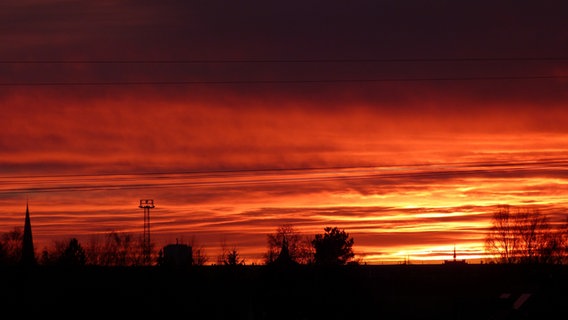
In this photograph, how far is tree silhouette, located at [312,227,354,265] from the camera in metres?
121

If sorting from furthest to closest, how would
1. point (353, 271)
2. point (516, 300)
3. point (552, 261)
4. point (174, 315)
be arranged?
1. point (552, 261)
2. point (353, 271)
3. point (174, 315)
4. point (516, 300)

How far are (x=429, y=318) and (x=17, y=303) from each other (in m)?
43.4

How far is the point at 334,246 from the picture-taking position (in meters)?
122

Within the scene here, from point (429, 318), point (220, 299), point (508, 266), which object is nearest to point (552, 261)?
point (508, 266)

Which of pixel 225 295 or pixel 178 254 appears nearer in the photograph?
pixel 225 295

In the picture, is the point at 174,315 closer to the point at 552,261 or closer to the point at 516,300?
the point at 516,300

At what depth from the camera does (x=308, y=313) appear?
7519 cm

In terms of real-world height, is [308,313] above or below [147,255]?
below

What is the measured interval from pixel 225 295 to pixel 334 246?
158 feet

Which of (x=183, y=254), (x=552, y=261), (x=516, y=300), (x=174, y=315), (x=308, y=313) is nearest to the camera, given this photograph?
(x=516, y=300)

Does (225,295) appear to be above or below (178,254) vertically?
below

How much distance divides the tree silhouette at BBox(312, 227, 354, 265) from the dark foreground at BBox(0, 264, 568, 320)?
2670 cm

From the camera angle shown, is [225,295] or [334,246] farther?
[334,246]

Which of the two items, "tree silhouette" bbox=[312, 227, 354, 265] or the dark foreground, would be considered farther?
"tree silhouette" bbox=[312, 227, 354, 265]
